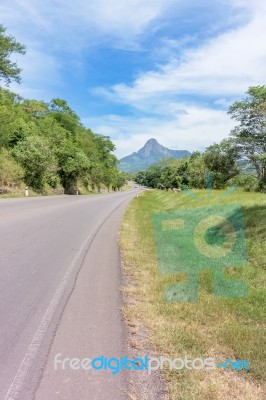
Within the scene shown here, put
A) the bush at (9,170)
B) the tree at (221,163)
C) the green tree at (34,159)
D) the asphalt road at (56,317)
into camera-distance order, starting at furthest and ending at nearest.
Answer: the tree at (221,163) < the green tree at (34,159) < the bush at (9,170) < the asphalt road at (56,317)

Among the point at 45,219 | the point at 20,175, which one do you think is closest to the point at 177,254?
the point at 45,219

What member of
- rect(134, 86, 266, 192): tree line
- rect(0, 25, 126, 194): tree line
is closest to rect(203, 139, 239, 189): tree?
rect(134, 86, 266, 192): tree line

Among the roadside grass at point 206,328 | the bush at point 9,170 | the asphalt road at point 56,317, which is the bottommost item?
the roadside grass at point 206,328

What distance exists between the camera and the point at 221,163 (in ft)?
169

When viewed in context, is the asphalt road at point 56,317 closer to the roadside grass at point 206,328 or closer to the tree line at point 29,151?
the roadside grass at point 206,328

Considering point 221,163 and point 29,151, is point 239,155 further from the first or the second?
point 29,151

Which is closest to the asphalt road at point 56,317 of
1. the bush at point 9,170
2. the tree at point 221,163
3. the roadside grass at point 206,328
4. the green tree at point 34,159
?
the roadside grass at point 206,328

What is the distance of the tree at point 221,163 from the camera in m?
49.0

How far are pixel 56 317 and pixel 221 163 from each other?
49576 millimetres

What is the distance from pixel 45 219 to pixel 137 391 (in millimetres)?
11708

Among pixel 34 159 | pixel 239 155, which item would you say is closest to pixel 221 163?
pixel 239 155

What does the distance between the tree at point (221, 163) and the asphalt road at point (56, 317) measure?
42.1m

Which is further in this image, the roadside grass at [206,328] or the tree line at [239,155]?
the tree line at [239,155]

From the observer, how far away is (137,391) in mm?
3152
